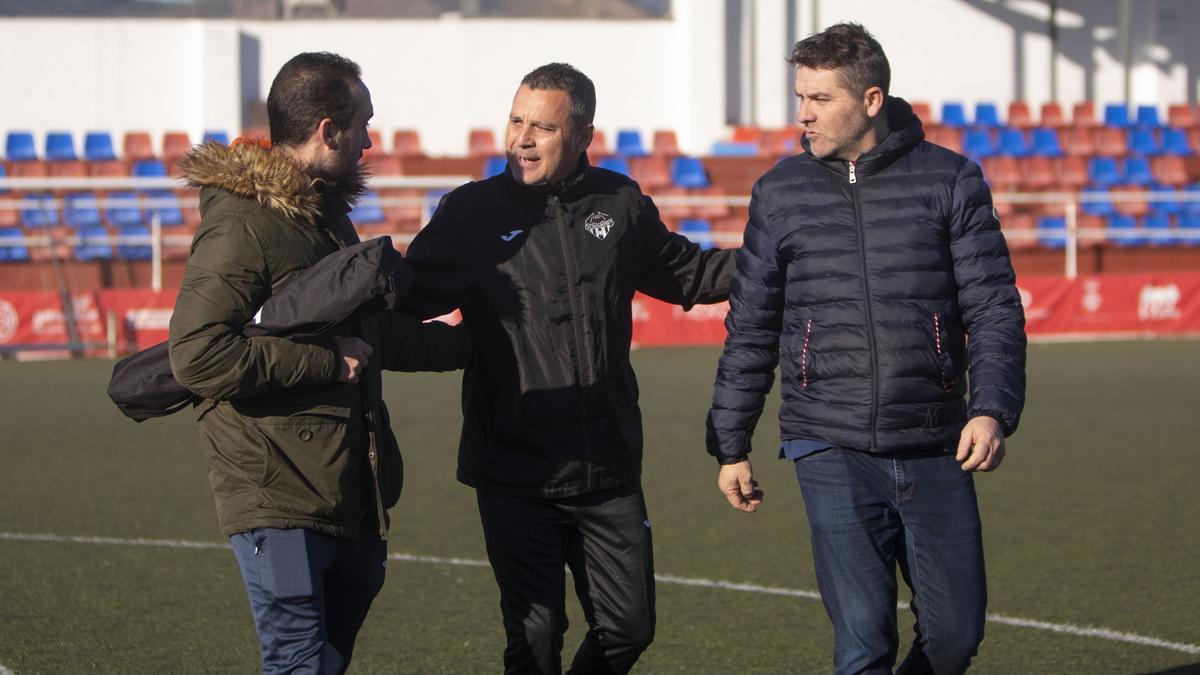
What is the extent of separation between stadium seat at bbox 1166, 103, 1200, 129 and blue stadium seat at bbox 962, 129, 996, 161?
443cm

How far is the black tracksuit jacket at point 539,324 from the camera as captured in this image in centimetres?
457

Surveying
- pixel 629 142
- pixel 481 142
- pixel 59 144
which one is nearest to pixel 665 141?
pixel 629 142

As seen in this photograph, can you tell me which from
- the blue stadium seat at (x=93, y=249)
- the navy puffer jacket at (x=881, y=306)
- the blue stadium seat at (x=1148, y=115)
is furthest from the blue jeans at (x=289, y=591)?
the blue stadium seat at (x=1148, y=115)

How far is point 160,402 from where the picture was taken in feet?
12.8

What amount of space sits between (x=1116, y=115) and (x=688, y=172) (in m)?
9.47

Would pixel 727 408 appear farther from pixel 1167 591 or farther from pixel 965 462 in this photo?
pixel 1167 591

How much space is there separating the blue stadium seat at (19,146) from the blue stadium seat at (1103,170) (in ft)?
57.7

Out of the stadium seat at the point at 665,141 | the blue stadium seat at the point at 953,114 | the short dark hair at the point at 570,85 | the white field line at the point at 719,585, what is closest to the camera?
the short dark hair at the point at 570,85

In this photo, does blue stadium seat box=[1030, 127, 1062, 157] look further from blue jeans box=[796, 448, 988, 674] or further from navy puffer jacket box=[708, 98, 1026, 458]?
blue jeans box=[796, 448, 988, 674]

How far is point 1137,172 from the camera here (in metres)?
28.5

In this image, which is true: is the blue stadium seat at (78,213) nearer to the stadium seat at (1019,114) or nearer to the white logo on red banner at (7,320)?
the white logo on red banner at (7,320)

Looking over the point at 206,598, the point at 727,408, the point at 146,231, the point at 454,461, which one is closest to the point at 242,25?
the point at 146,231

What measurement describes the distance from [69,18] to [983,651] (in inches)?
998

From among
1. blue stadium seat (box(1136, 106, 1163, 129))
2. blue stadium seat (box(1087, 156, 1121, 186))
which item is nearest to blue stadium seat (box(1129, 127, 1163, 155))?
blue stadium seat (box(1136, 106, 1163, 129))
